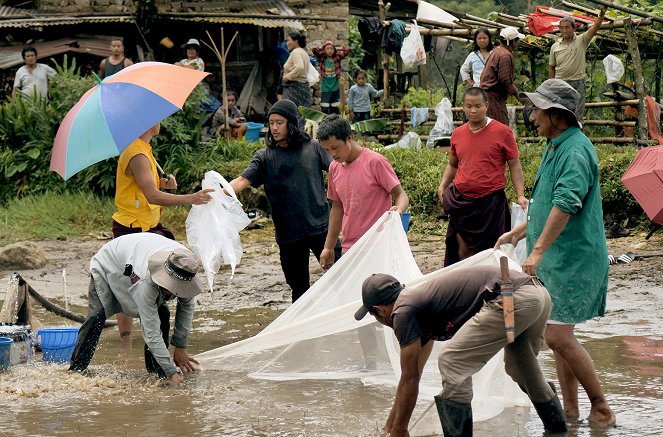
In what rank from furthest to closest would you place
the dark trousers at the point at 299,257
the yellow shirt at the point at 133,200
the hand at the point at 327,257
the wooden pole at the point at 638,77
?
the wooden pole at the point at 638,77, the dark trousers at the point at 299,257, the yellow shirt at the point at 133,200, the hand at the point at 327,257

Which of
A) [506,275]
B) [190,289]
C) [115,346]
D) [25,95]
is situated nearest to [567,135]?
[506,275]

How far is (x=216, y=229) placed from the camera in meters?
7.02

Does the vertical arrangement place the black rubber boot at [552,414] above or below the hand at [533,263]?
below

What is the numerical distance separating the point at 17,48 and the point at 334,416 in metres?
13.4

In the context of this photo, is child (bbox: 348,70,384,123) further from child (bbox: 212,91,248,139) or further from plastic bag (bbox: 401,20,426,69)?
child (bbox: 212,91,248,139)

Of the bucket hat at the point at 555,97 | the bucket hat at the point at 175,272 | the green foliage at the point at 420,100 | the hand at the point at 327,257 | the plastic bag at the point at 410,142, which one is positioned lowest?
the plastic bag at the point at 410,142

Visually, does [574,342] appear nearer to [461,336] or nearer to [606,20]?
[461,336]

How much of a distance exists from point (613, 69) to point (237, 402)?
924cm

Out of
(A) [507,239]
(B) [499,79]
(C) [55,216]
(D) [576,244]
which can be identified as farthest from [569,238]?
(C) [55,216]

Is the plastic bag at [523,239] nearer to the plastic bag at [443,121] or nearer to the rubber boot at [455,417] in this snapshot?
the rubber boot at [455,417]

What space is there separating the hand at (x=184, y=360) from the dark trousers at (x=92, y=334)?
12 centimetres

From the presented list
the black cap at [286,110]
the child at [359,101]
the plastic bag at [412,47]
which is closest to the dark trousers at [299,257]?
the black cap at [286,110]

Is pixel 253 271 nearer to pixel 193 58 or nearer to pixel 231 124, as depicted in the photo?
pixel 231 124

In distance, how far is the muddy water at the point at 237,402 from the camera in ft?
18.5
